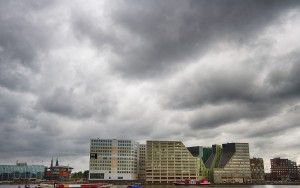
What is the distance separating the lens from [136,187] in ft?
540

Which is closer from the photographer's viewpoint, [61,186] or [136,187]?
[61,186]

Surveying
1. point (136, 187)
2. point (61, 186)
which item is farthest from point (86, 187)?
point (136, 187)

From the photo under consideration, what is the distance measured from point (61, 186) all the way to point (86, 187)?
1077 cm

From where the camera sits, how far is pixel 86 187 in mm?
154875

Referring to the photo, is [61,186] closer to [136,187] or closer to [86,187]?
[86,187]

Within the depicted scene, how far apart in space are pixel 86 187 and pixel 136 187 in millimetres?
23866

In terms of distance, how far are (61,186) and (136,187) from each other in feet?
113

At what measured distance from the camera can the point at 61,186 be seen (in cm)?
15188
